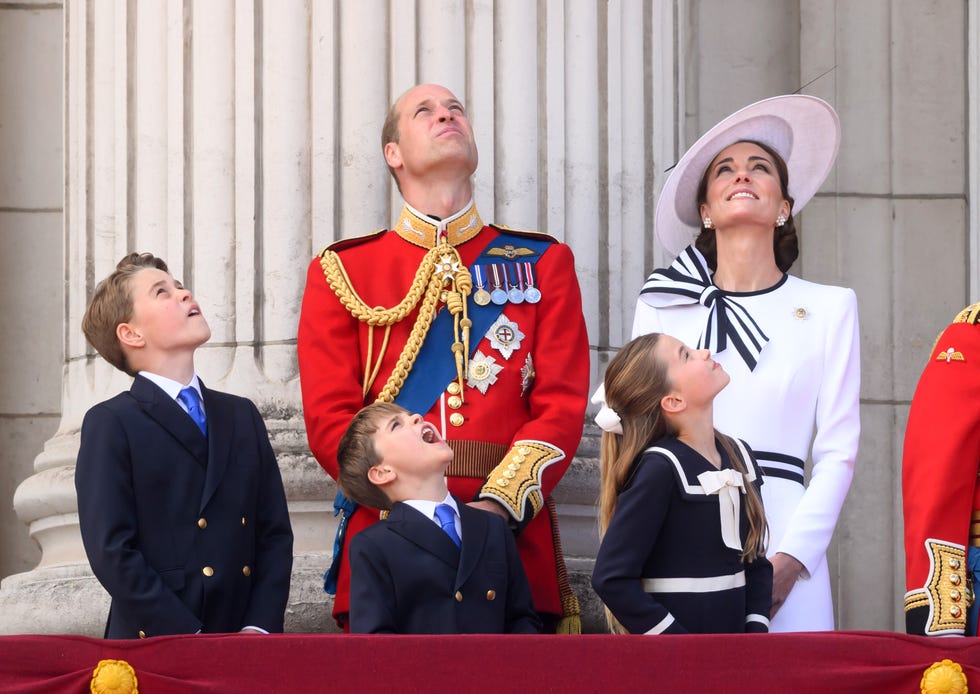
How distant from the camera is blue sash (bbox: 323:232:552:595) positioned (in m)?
5.16

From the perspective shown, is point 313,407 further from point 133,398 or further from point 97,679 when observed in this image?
point 97,679

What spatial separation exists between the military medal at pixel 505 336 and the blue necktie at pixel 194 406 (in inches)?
33.5

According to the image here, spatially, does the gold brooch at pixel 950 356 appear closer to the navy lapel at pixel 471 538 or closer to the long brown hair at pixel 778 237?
the long brown hair at pixel 778 237

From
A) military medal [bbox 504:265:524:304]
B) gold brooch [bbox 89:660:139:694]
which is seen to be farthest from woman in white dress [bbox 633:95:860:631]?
gold brooch [bbox 89:660:139:694]

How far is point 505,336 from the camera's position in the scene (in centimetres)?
524

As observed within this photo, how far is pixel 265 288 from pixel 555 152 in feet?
3.33

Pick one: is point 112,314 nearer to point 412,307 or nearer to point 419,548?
point 412,307

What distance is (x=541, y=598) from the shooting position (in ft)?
16.6

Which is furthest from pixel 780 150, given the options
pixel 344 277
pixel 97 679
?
pixel 97 679

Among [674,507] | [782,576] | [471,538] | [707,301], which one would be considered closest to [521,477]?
[471,538]

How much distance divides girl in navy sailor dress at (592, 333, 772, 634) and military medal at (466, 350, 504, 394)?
48cm

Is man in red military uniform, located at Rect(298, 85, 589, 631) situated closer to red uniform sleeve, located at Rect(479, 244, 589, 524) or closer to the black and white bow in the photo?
red uniform sleeve, located at Rect(479, 244, 589, 524)

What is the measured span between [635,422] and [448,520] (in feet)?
1.65

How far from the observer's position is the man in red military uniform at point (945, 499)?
4492 mm
